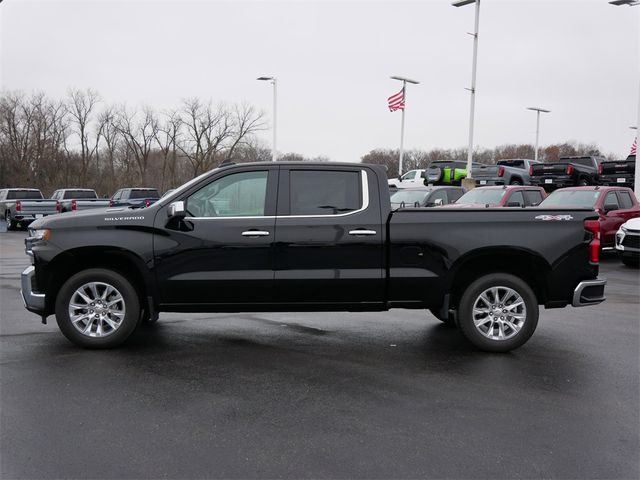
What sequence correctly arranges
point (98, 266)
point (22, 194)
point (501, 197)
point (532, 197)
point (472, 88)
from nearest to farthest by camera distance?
point (98, 266)
point (501, 197)
point (532, 197)
point (472, 88)
point (22, 194)

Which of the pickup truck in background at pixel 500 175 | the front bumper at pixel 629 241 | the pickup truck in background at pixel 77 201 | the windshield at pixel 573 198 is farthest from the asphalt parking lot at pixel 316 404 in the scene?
the pickup truck in background at pixel 500 175

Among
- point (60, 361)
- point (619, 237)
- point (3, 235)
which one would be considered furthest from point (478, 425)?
point (3, 235)

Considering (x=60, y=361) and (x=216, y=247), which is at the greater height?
(x=216, y=247)

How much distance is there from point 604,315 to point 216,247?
18.8 feet

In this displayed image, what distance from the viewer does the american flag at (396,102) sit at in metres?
34.7

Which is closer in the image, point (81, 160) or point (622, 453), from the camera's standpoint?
point (622, 453)

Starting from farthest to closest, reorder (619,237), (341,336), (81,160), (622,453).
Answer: (81,160) < (619,237) < (341,336) < (622,453)

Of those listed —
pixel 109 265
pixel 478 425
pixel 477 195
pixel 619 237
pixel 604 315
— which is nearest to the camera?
pixel 478 425

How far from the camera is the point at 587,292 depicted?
6289 millimetres

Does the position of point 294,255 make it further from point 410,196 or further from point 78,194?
point 78,194

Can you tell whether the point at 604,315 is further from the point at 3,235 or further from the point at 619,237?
the point at 3,235

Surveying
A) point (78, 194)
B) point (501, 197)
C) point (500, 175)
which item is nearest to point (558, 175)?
point (500, 175)

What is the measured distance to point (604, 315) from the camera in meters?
8.41

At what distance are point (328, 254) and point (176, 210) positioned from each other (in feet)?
5.28
